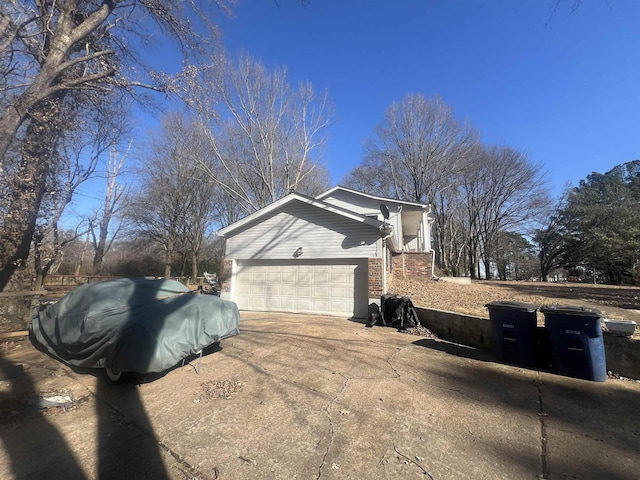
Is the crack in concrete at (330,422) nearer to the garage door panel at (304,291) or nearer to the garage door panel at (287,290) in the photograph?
the garage door panel at (304,291)

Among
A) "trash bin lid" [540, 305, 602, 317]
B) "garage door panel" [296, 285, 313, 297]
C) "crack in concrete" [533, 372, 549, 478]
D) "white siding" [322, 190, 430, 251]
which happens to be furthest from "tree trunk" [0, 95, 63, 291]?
"white siding" [322, 190, 430, 251]

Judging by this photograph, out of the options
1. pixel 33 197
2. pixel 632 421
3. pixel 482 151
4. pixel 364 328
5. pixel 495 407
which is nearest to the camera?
pixel 632 421

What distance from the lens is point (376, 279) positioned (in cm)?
900

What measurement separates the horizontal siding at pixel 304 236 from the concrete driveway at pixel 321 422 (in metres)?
4.65

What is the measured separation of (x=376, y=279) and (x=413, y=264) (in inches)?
297

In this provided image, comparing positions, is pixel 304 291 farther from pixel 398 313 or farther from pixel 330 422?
pixel 330 422

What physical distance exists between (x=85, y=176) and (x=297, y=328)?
1599 centimetres

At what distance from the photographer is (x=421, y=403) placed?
3730 mm

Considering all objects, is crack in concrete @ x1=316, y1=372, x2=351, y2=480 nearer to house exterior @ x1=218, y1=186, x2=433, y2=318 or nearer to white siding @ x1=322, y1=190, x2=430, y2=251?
house exterior @ x1=218, y1=186, x2=433, y2=318

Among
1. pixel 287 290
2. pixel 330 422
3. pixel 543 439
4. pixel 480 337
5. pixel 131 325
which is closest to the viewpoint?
pixel 543 439

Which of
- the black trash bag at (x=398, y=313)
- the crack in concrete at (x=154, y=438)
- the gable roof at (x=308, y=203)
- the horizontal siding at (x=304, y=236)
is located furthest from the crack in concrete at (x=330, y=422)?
the gable roof at (x=308, y=203)

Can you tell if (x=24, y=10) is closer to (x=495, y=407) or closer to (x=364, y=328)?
(x=364, y=328)

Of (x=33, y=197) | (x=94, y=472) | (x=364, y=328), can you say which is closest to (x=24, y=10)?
(x=33, y=197)

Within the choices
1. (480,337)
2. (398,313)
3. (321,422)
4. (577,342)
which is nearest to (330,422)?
(321,422)
